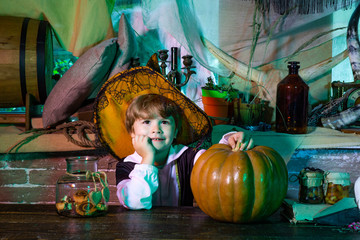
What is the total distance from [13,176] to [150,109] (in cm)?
141

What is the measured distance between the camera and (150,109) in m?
1.59

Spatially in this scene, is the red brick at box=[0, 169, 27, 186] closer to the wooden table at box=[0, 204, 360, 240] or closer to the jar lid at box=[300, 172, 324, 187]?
the wooden table at box=[0, 204, 360, 240]

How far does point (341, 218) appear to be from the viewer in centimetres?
115

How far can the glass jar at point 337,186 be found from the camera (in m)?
Answer: 1.23

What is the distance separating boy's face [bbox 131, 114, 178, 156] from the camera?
1576 mm

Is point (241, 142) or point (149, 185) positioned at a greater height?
point (241, 142)

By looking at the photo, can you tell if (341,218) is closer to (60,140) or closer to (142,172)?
(142,172)

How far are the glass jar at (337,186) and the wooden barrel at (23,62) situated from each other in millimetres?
1956

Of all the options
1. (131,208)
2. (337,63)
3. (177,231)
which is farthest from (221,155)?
(337,63)

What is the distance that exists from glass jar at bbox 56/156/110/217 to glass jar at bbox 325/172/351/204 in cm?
73

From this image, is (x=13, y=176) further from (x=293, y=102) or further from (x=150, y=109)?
(x=293, y=102)

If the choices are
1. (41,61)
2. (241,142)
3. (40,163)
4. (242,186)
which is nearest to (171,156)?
(241,142)

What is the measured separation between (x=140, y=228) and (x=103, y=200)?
0.22 meters

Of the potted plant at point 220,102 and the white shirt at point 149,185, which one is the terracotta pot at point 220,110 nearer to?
the potted plant at point 220,102
